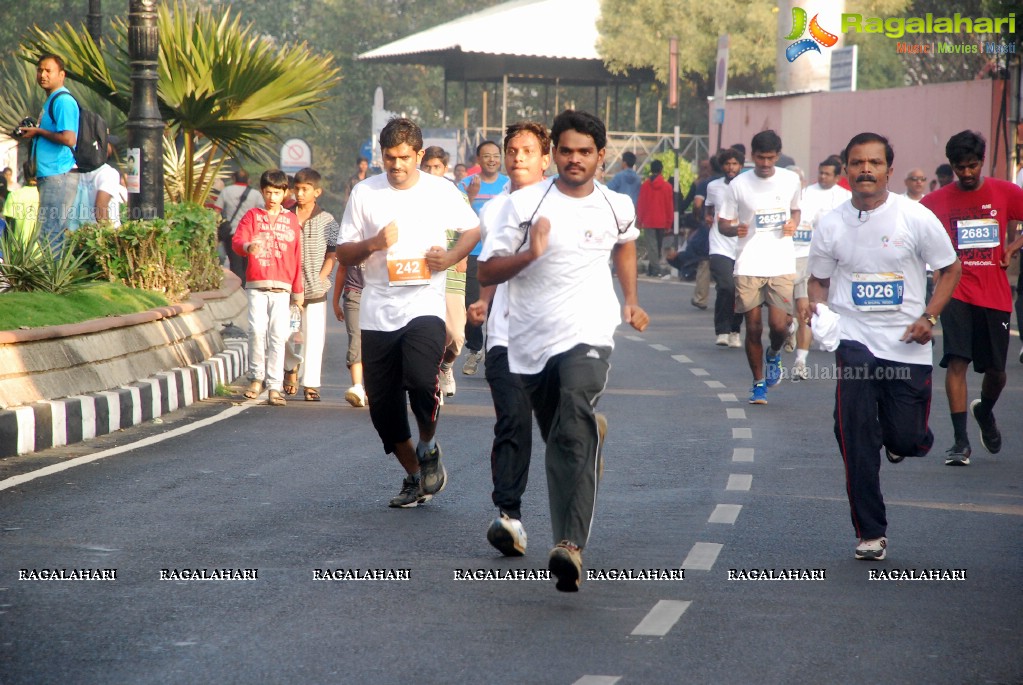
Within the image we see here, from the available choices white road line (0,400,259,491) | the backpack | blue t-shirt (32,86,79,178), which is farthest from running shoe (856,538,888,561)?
the backpack

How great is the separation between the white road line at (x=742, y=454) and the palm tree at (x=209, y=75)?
7101 mm

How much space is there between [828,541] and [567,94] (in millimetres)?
55024

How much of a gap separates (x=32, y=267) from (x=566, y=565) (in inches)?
293

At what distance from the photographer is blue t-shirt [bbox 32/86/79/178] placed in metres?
13.8

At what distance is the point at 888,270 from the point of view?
24.2 feet

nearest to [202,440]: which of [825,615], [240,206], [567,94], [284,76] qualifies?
[825,615]

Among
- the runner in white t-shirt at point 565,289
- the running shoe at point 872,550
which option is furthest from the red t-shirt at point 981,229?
the runner in white t-shirt at point 565,289

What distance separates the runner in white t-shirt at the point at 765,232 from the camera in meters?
13.7

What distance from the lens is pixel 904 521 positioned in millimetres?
8039

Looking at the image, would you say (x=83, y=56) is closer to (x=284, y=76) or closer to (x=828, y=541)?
(x=284, y=76)

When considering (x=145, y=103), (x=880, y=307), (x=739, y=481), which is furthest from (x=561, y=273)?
(x=145, y=103)

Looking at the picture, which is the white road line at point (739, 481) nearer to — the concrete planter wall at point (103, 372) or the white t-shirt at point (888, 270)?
the white t-shirt at point (888, 270)

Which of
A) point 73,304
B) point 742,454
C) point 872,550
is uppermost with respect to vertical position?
point 73,304

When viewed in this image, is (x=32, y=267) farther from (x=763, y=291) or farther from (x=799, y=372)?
(x=799, y=372)
